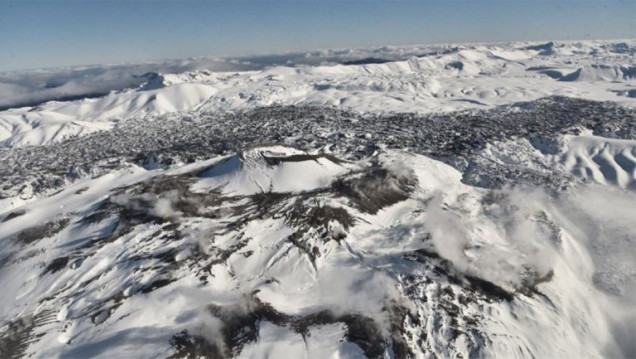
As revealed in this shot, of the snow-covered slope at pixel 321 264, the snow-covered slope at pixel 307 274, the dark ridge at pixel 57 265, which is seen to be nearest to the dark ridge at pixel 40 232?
the snow-covered slope at pixel 307 274

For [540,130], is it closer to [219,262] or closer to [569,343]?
[569,343]

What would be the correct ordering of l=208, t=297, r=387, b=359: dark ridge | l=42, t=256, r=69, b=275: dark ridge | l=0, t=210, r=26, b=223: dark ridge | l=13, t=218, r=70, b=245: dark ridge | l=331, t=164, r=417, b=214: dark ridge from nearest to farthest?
1. l=208, t=297, r=387, b=359: dark ridge
2. l=42, t=256, r=69, b=275: dark ridge
3. l=13, t=218, r=70, b=245: dark ridge
4. l=331, t=164, r=417, b=214: dark ridge
5. l=0, t=210, r=26, b=223: dark ridge

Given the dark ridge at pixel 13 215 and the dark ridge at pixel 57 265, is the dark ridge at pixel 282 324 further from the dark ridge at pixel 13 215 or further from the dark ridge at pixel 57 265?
the dark ridge at pixel 13 215

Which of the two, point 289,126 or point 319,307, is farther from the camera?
point 289,126

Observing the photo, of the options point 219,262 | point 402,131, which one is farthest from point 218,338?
point 402,131

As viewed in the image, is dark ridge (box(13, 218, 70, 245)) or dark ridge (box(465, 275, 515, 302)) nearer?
dark ridge (box(465, 275, 515, 302))

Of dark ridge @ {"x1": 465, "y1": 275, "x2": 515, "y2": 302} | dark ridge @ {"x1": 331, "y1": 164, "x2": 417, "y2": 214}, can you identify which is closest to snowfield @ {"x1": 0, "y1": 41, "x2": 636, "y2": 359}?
dark ridge @ {"x1": 465, "y1": 275, "x2": 515, "y2": 302}

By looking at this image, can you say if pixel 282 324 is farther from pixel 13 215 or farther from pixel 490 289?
pixel 13 215

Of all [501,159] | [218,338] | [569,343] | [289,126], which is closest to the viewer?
[218,338]

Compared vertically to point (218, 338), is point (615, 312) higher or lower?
lower

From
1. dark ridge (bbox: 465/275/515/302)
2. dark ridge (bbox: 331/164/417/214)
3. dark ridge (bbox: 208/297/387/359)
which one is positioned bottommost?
dark ridge (bbox: 465/275/515/302)

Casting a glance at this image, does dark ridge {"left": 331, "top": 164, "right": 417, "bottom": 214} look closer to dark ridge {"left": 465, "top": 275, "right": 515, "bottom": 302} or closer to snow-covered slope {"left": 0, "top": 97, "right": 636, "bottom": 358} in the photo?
snow-covered slope {"left": 0, "top": 97, "right": 636, "bottom": 358}
